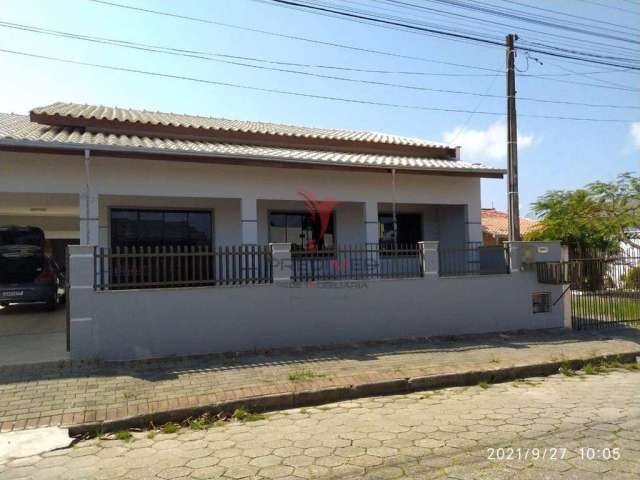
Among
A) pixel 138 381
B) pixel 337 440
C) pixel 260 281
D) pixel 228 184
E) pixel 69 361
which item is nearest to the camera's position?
pixel 337 440

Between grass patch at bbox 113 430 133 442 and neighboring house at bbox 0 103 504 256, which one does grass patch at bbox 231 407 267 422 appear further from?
neighboring house at bbox 0 103 504 256

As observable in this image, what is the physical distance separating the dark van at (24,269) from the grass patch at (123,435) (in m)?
8.38

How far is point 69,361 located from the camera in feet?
22.6

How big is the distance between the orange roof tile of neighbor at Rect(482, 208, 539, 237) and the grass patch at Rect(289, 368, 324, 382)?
17.8 meters

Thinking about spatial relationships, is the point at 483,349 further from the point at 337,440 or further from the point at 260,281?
the point at 337,440

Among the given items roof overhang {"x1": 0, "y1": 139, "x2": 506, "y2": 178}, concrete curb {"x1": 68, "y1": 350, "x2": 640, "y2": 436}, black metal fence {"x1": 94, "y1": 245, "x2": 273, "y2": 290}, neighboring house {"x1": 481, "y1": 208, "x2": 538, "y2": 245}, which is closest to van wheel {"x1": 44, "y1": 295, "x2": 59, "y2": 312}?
roof overhang {"x1": 0, "y1": 139, "x2": 506, "y2": 178}

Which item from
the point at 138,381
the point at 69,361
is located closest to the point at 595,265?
the point at 138,381

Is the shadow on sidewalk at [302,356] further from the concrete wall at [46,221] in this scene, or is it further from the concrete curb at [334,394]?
the concrete wall at [46,221]

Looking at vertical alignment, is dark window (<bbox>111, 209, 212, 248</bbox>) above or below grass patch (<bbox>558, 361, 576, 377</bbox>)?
above

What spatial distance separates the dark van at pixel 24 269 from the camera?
11492mm

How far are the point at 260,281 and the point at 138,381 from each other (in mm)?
2546

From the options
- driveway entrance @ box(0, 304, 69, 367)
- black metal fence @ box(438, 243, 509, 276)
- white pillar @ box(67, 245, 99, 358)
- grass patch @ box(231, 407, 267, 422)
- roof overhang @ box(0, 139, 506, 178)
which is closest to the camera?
grass patch @ box(231, 407, 267, 422)

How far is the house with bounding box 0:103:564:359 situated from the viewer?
7453 millimetres

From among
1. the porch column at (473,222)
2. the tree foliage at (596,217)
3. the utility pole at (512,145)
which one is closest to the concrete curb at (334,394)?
the utility pole at (512,145)
